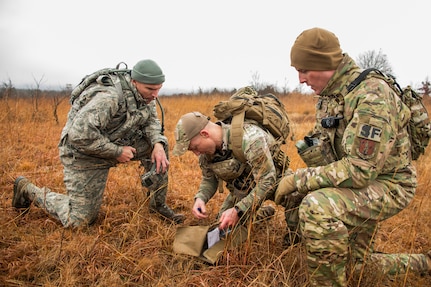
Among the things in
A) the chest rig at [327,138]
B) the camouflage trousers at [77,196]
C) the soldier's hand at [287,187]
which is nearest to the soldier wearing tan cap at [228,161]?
the soldier's hand at [287,187]

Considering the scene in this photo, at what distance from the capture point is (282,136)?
2.84m

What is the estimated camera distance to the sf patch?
1818mm

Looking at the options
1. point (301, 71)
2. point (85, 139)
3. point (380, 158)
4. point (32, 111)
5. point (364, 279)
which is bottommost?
point (32, 111)

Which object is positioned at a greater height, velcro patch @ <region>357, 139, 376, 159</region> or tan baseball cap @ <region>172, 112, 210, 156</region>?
velcro patch @ <region>357, 139, 376, 159</region>

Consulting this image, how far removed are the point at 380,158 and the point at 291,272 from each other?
101cm

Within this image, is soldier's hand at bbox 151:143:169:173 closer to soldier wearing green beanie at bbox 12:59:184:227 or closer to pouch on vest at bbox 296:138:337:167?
soldier wearing green beanie at bbox 12:59:184:227

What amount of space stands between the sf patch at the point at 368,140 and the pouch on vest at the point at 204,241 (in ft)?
3.30

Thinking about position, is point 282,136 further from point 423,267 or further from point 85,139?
point 85,139

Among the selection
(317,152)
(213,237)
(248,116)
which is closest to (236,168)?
(248,116)

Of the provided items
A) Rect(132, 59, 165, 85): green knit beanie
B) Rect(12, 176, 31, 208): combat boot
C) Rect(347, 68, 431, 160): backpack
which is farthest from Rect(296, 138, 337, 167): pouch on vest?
Rect(12, 176, 31, 208): combat boot

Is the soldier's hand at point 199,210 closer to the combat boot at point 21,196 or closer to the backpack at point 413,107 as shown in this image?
the backpack at point 413,107

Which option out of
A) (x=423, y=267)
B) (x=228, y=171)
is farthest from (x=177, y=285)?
(x=423, y=267)

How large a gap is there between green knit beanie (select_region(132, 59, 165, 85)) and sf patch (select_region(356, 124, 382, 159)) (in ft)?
6.54

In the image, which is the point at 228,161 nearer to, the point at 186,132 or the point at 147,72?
the point at 186,132
